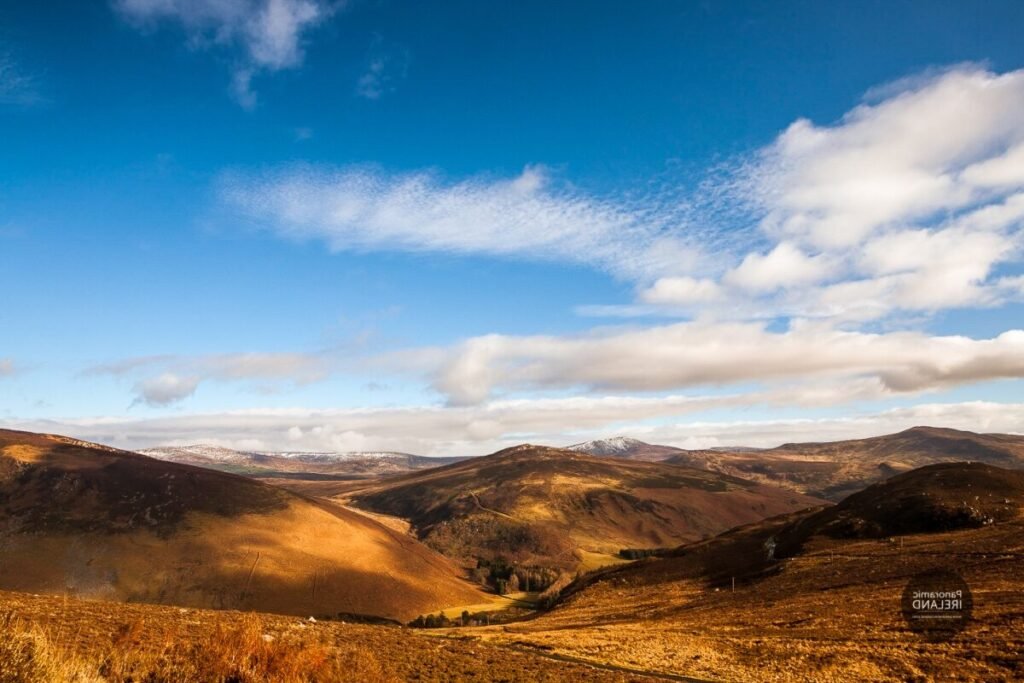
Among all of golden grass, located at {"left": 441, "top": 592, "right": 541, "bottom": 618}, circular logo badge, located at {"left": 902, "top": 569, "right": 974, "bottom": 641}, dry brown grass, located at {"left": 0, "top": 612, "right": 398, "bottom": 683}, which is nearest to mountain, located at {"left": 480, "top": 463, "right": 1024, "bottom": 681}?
circular logo badge, located at {"left": 902, "top": 569, "right": 974, "bottom": 641}

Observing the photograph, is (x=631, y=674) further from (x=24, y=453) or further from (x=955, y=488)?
(x=24, y=453)

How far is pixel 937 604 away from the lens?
4069 cm

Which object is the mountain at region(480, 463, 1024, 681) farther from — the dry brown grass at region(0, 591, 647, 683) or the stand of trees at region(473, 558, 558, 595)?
the stand of trees at region(473, 558, 558, 595)

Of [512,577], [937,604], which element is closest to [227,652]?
[937,604]

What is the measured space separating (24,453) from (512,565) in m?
142

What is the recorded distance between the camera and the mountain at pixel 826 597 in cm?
3109

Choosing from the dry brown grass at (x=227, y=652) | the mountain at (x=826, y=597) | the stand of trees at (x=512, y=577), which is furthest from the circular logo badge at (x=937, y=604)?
the stand of trees at (x=512, y=577)

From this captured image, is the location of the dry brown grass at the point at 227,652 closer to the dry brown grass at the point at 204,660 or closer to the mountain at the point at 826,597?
the dry brown grass at the point at 204,660

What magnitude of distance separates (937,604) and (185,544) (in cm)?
12903

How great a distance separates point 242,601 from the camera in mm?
108000

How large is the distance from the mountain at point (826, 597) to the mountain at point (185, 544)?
6156 cm

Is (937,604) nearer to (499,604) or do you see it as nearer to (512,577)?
(499,604)

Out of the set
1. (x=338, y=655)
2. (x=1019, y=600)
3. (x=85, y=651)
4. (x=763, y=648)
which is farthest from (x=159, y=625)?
(x=1019, y=600)

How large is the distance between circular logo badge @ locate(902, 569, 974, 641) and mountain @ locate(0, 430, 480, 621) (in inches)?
3813
